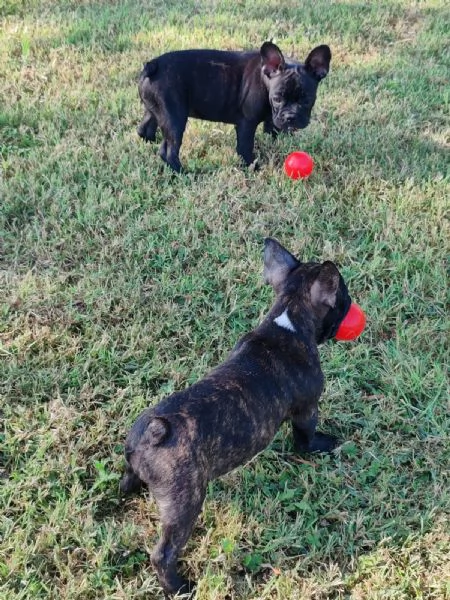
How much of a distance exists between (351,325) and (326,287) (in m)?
0.68

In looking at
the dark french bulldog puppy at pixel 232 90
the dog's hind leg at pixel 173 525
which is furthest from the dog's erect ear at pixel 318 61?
the dog's hind leg at pixel 173 525

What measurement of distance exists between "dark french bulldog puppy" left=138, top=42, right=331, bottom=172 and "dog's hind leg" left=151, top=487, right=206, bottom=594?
11.7ft

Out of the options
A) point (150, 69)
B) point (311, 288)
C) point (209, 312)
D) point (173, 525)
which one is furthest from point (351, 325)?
point (150, 69)

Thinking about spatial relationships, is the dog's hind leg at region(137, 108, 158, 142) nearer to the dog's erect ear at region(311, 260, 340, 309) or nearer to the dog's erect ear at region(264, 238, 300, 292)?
the dog's erect ear at region(264, 238, 300, 292)

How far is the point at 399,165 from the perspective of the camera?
6.10 m

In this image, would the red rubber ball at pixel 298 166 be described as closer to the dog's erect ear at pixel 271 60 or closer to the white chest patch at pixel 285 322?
the dog's erect ear at pixel 271 60

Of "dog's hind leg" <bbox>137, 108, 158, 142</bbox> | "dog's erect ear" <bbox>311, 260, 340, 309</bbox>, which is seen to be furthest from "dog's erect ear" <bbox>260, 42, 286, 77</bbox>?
"dog's erect ear" <bbox>311, 260, 340, 309</bbox>

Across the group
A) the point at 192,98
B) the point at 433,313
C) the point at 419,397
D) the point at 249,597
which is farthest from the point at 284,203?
the point at 249,597

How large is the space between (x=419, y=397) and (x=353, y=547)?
119 cm

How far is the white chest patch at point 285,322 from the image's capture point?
3467 millimetres

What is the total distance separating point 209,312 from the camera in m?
4.64

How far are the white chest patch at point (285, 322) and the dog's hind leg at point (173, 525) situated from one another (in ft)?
3.24

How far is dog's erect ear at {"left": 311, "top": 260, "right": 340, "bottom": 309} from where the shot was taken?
332 cm

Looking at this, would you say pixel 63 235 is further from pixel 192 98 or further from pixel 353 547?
pixel 353 547
